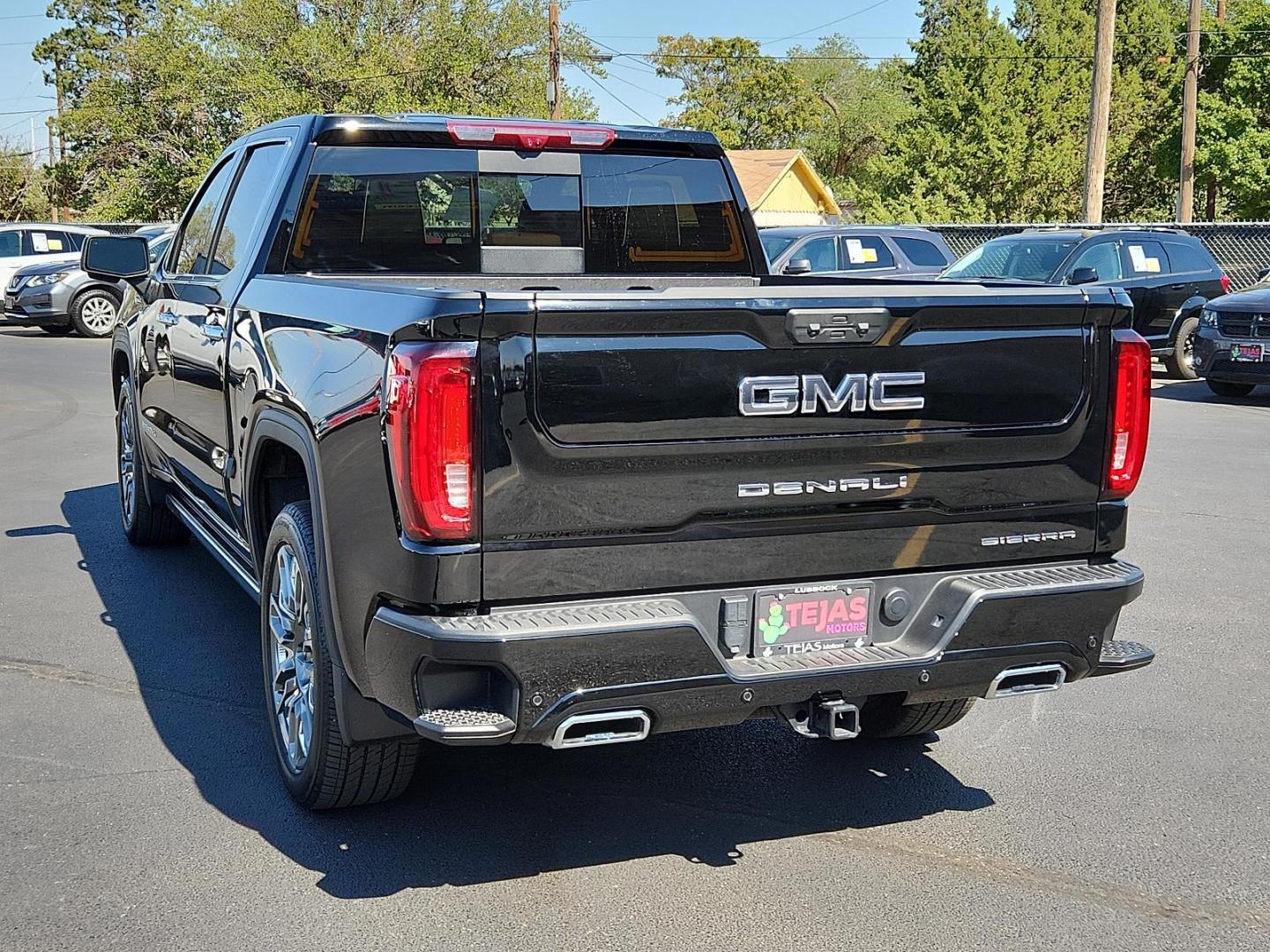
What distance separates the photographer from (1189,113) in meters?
32.5

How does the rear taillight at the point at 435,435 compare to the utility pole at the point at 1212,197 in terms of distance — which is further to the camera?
the utility pole at the point at 1212,197

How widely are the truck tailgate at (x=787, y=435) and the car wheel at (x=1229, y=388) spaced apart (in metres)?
12.7

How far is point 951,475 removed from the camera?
11.8 feet

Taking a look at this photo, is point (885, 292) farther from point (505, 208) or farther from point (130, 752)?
point (130, 752)

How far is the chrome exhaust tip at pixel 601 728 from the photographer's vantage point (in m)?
3.28

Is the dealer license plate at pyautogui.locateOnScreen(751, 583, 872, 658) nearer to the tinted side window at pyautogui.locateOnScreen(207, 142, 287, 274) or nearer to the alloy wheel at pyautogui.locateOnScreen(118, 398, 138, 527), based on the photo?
the tinted side window at pyautogui.locateOnScreen(207, 142, 287, 274)

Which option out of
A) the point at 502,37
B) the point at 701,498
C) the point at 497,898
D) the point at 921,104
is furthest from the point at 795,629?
the point at 921,104

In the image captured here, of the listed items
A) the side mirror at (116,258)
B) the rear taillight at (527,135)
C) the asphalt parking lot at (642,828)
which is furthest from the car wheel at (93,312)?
the rear taillight at (527,135)

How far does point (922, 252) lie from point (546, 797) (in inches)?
582

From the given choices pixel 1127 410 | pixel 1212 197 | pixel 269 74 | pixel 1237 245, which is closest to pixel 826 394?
pixel 1127 410

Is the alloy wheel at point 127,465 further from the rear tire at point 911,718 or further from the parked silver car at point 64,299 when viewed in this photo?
the parked silver car at point 64,299

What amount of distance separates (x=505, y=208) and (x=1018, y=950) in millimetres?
3254

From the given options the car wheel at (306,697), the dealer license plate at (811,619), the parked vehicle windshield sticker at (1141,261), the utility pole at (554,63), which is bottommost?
the car wheel at (306,697)

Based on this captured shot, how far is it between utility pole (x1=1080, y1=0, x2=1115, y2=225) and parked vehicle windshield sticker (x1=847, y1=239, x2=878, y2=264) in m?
7.86
